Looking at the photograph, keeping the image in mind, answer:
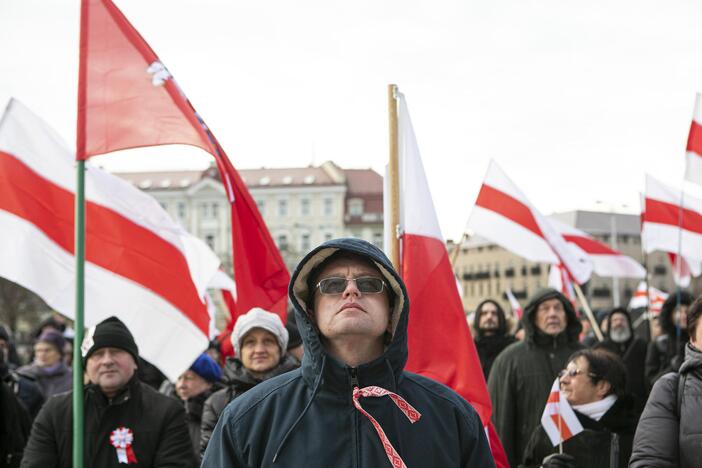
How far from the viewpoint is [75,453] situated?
176 inches

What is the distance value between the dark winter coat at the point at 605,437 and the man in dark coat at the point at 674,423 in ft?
3.37

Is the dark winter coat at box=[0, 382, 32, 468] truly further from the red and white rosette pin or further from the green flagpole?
the green flagpole

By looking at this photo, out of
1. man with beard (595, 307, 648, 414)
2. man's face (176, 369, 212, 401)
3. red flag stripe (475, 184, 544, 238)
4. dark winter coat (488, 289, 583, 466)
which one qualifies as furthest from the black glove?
red flag stripe (475, 184, 544, 238)

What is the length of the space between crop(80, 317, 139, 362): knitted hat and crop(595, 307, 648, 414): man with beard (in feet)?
15.0

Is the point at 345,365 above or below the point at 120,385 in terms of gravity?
above

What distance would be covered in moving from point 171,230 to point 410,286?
1465 mm

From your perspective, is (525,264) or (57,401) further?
(525,264)

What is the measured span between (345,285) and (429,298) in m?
2.20

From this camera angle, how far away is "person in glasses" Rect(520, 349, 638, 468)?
5.14 metres

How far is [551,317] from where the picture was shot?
6.61 m

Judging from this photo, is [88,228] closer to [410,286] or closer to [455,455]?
[410,286]

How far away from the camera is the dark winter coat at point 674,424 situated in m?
3.97

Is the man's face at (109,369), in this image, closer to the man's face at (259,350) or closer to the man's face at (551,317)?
the man's face at (259,350)

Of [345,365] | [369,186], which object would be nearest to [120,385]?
[345,365]
